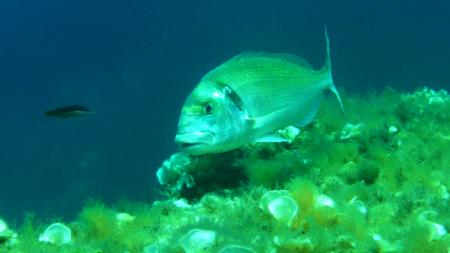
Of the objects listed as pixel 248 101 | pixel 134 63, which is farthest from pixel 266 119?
pixel 134 63

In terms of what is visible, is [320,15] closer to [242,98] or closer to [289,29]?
[289,29]

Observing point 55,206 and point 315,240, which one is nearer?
point 315,240

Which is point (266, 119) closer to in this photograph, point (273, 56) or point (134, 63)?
point (273, 56)

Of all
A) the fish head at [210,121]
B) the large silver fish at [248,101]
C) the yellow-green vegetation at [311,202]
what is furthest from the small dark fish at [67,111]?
the fish head at [210,121]

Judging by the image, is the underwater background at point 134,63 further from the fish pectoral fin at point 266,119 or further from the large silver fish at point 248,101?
the fish pectoral fin at point 266,119

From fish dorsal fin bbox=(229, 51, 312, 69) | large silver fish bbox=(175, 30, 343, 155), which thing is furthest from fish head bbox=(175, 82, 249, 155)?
fish dorsal fin bbox=(229, 51, 312, 69)

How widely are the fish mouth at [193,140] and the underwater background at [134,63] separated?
2082 cm

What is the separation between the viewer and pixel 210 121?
13.4 feet

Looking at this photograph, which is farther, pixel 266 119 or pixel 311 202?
pixel 266 119

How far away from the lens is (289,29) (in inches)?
1724

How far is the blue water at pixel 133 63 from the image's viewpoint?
2988cm

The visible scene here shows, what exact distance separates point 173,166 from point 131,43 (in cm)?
4259

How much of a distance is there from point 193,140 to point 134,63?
4144 centimetres

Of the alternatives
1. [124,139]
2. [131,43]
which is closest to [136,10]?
[131,43]
